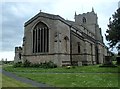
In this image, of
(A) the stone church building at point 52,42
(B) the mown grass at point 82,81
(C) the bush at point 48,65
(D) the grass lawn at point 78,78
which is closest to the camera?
(B) the mown grass at point 82,81

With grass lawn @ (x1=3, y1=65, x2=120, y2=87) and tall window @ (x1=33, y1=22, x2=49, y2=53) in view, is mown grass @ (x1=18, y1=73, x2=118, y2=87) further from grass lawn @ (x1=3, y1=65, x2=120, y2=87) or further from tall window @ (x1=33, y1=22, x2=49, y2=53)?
tall window @ (x1=33, y1=22, x2=49, y2=53)

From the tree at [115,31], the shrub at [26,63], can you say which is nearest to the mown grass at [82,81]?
the tree at [115,31]

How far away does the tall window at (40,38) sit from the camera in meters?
39.4

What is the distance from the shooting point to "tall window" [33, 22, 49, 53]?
39.4m

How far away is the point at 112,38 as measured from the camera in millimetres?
25531

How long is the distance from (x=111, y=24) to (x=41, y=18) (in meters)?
17.4

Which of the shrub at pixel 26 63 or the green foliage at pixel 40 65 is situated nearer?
the green foliage at pixel 40 65

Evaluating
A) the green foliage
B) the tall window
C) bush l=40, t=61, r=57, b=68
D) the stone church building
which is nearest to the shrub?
the green foliage

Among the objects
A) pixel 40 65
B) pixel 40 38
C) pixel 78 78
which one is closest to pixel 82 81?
pixel 78 78

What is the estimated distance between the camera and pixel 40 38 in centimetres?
4009

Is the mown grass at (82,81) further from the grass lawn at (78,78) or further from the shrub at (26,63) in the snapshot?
the shrub at (26,63)

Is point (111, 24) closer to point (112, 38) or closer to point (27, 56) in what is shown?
point (112, 38)

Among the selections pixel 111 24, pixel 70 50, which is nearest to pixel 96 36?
pixel 70 50

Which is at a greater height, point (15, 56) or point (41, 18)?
point (41, 18)
